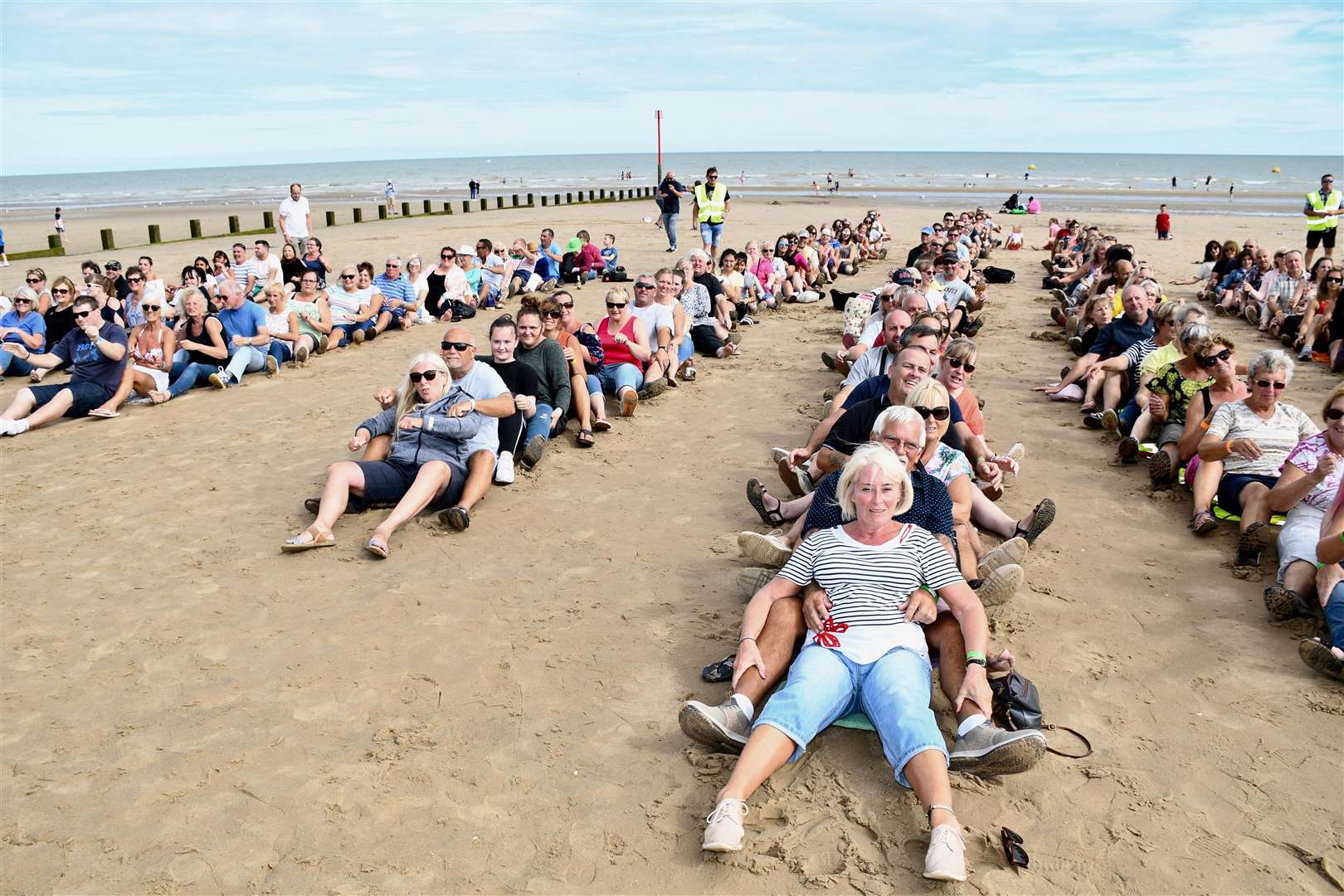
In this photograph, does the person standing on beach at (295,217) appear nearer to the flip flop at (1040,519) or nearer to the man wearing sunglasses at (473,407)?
the man wearing sunglasses at (473,407)

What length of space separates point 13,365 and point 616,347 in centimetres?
730

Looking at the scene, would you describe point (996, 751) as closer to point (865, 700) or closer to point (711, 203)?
point (865, 700)

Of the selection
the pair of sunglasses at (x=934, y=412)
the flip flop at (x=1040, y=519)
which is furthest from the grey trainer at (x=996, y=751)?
the flip flop at (x=1040, y=519)

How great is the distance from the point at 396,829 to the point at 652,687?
130 centimetres

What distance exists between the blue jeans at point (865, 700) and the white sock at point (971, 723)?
10cm

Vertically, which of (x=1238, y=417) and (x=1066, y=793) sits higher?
(x=1238, y=417)

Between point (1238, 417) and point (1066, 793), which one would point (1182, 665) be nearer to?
point (1066, 793)

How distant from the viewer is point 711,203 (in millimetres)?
17844

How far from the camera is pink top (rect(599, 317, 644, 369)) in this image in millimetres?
8930

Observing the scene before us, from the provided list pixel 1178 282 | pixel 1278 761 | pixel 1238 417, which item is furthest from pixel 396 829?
pixel 1178 282

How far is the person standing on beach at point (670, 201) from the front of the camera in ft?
66.2

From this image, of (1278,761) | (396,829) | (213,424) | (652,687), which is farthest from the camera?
(213,424)

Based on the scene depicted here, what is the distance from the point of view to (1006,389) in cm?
934

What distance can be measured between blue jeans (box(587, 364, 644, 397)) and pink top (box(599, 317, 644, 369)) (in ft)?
0.24
